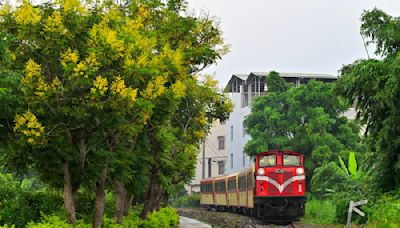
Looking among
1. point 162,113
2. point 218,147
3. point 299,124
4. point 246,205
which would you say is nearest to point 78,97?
point 162,113

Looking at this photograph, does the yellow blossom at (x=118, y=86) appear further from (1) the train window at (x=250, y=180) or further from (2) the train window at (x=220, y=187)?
(2) the train window at (x=220, y=187)

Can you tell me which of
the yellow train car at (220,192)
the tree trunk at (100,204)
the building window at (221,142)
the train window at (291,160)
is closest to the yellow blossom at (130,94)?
the tree trunk at (100,204)

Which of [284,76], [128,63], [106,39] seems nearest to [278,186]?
[128,63]

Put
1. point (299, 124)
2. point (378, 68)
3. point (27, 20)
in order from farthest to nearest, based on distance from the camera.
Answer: point (299, 124)
point (378, 68)
point (27, 20)

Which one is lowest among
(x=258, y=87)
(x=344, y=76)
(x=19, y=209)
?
(x=19, y=209)

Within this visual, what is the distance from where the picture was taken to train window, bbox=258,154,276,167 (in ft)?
94.3

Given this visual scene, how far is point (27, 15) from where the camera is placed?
49.2 feet

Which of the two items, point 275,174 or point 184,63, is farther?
point 275,174

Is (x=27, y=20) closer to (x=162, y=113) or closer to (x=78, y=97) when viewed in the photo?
(x=78, y=97)

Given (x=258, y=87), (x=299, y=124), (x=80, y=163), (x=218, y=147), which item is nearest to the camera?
(x=80, y=163)

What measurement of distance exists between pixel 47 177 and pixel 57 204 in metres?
1.97

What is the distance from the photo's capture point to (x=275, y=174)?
2841cm

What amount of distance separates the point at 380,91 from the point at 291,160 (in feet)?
34.3

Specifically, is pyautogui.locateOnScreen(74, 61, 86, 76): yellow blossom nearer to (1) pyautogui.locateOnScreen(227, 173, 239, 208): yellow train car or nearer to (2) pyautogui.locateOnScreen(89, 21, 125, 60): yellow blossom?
(2) pyautogui.locateOnScreen(89, 21, 125, 60): yellow blossom
